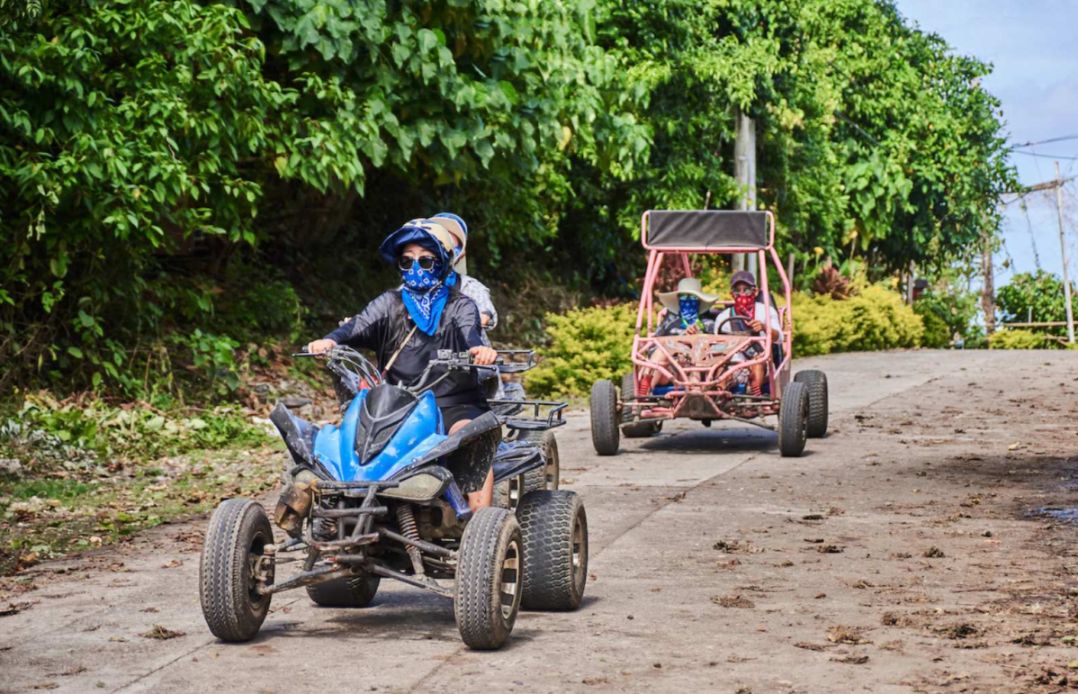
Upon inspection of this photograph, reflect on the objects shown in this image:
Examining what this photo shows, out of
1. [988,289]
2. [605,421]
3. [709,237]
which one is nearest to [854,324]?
[709,237]

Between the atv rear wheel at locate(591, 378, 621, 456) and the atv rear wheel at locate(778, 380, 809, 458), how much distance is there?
1.42 metres

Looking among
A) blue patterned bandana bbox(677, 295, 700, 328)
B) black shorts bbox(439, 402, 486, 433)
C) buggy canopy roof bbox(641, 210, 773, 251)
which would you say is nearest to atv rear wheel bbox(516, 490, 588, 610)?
black shorts bbox(439, 402, 486, 433)

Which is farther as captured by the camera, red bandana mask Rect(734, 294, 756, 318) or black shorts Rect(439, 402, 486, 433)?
red bandana mask Rect(734, 294, 756, 318)

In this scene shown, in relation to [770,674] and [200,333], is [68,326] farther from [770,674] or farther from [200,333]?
[770,674]

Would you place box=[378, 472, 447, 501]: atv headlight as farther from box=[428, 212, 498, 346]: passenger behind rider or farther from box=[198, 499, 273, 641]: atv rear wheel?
box=[428, 212, 498, 346]: passenger behind rider

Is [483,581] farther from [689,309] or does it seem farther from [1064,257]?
Result: [1064,257]

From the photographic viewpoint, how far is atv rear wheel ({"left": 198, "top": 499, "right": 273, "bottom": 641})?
21.5 ft

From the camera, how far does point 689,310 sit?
51.0ft

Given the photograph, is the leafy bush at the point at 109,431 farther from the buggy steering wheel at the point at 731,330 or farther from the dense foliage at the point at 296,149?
the buggy steering wheel at the point at 731,330

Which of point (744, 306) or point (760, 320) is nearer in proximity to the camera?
point (760, 320)

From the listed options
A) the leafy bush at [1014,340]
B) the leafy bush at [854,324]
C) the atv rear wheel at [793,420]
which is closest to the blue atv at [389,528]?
the atv rear wheel at [793,420]

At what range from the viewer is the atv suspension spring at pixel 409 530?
6797 millimetres

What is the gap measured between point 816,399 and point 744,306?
111cm

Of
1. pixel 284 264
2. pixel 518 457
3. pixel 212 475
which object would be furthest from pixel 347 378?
pixel 284 264
